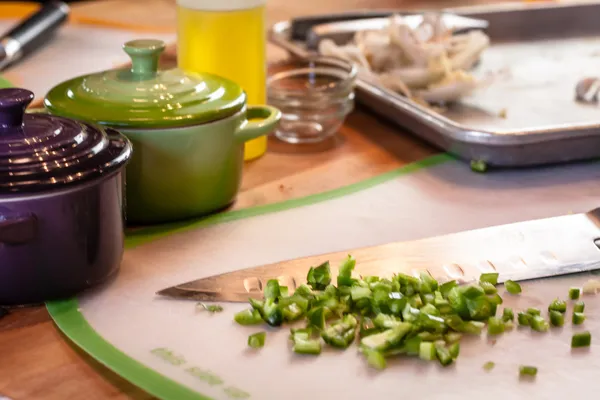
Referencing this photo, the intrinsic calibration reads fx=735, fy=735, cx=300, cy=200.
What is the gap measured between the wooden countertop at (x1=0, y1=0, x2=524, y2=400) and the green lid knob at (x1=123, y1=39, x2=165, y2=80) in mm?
177

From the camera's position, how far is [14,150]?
0.57m

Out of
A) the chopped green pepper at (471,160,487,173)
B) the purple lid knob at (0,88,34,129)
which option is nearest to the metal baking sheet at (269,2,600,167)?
the chopped green pepper at (471,160,487,173)

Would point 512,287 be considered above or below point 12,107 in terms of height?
below

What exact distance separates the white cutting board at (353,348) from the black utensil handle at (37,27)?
0.81 metres

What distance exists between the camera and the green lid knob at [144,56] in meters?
0.75

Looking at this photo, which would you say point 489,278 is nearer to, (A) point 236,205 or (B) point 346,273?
(B) point 346,273

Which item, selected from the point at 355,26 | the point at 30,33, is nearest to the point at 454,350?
the point at 355,26

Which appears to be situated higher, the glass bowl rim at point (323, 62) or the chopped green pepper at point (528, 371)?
the glass bowl rim at point (323, 62)

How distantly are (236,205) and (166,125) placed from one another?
15 centimetres

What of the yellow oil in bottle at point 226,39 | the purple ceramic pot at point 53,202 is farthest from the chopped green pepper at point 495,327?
the yellow oil in bottle at point 226,39

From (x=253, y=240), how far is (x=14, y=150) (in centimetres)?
26

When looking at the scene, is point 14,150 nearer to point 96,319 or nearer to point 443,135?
point 96,319

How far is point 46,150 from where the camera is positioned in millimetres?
577

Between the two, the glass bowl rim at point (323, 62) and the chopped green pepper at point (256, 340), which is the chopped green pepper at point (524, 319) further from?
the glass bowl rim at point (323, 62)
